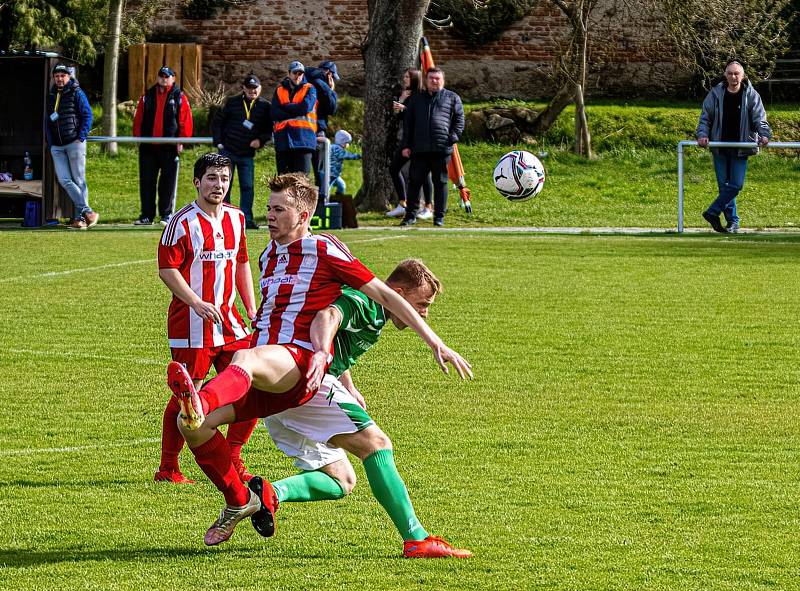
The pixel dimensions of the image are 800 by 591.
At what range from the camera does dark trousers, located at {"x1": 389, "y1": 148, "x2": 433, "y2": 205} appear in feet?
63.9

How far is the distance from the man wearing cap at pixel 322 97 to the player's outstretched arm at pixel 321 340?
13.5m

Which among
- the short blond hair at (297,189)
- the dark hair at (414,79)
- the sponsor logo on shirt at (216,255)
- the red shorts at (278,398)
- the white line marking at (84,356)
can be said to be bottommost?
the white line marking at (84,356)

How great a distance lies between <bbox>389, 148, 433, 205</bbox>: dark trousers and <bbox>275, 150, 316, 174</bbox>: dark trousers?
1.46 m

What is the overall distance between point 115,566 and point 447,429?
2.87 metres

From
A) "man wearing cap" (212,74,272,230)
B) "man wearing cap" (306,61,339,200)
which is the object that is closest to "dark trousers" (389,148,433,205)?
"man wearing cap" (306,61,339,200)

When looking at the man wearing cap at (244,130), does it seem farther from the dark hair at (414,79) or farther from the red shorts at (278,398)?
the red shorts at (278,398)

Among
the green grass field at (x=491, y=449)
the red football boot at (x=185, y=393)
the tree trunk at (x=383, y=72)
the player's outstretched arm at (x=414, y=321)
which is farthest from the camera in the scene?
the tree trunk at (x=383, y=72)

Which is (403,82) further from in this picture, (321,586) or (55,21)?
→ (321,586)

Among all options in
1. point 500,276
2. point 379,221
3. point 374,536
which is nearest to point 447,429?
point 374,536

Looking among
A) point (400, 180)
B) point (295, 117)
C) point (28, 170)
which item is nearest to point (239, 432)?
point (295, 117)

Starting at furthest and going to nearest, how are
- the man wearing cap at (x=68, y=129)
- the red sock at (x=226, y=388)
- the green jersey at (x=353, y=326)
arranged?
the man wearing cap at (x=68, y=129)
the green jersey at (x=353, y=326)
the red sock at (x=226, y=388)

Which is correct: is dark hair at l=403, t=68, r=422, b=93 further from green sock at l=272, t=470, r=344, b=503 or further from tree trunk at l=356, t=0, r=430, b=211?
green sock at l=272, t=470, r=344, b=503

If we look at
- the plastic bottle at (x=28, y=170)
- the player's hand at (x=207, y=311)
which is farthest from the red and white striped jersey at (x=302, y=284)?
the plastic bottle at (x=28, y=170)

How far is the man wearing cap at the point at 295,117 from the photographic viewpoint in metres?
18.1
